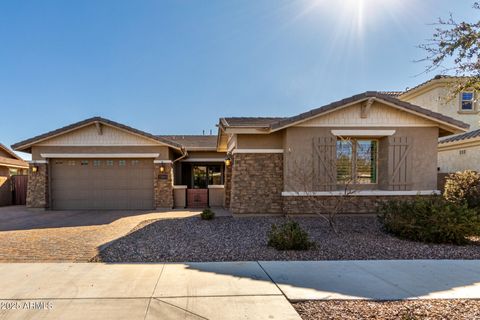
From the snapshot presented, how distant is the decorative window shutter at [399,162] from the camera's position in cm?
1052

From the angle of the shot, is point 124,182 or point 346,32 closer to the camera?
point 346,32

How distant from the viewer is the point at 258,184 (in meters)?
11.0

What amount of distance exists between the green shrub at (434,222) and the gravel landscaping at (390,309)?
3502 mm

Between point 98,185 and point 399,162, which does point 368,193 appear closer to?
point 399,162

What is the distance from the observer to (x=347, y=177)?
1048 cm

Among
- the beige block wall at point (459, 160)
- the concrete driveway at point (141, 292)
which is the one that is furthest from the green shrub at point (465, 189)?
the concrete driveway at point (141, 292)

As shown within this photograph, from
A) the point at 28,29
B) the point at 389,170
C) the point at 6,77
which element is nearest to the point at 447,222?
the point at 389,170

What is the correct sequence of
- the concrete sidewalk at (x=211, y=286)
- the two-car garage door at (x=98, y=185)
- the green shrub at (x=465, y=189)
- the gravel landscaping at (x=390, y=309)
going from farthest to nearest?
the two-car garage door at (x=98, y=185), the green shrub at (x=465, y=189), the concrete sidewalk at (x=211, y=286), the gravel landscaping at (x=390, y=309)

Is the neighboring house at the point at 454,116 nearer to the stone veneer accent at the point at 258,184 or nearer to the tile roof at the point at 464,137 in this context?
the tile roof at the point at 464,137

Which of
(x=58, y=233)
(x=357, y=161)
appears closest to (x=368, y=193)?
(x=357, y=161)

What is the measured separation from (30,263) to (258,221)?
21.8 feet

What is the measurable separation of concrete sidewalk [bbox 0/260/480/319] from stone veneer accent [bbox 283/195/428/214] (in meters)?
4.77

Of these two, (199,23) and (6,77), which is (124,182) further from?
(6,77)

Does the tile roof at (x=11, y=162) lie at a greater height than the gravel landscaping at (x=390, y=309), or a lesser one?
greater
